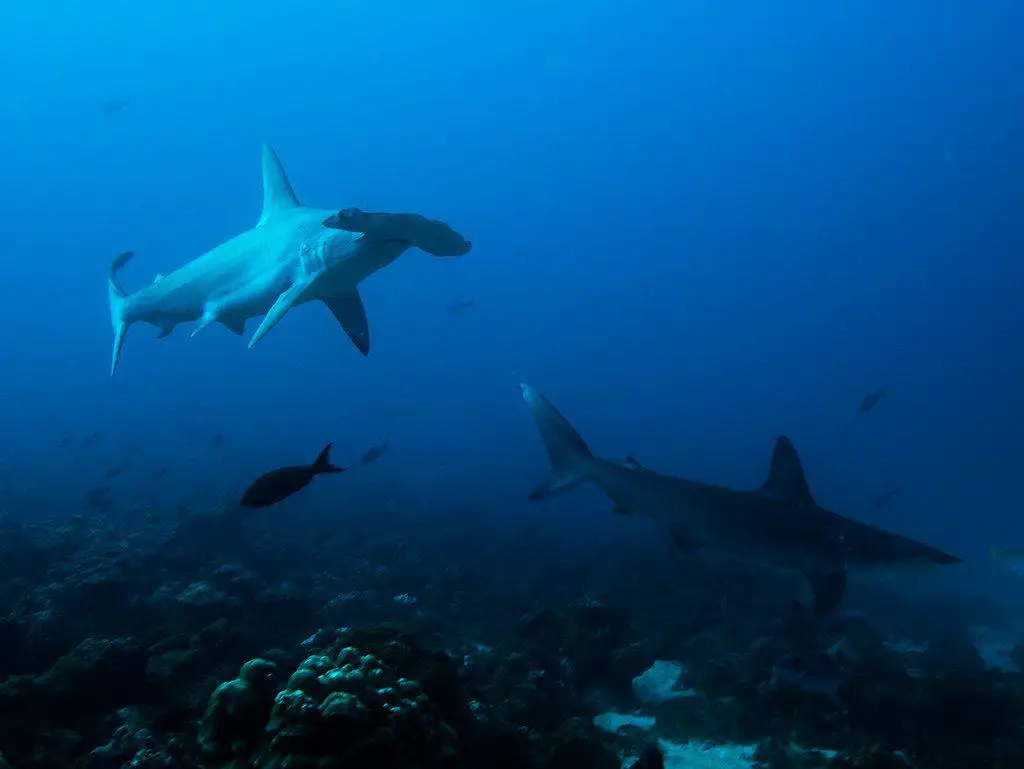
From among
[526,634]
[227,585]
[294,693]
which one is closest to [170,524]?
[227,585]

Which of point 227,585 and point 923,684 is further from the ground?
point 227,585

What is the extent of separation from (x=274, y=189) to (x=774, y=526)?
7.07 m

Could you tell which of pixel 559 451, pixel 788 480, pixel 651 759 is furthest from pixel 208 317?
pixel 788 480

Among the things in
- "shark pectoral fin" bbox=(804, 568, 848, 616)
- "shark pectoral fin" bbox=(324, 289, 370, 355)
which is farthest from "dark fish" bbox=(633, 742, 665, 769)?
"shark pectoral fin" bbox=(324, 289, 370, 355)

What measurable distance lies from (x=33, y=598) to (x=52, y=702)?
14.1 ft

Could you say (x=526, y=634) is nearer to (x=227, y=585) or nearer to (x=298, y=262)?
(x=227, y=585)

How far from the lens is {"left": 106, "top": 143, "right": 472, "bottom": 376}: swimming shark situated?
18.2 ft

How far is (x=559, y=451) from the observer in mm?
6727

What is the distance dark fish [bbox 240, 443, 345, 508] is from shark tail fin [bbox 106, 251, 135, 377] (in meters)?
5.27

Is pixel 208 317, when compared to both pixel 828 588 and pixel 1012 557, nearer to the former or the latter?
pixel 828 588

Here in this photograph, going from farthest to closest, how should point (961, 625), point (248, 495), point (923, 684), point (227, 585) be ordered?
point (961, 625)
point (227, 585)
point (923, 684)
point (248, 495)

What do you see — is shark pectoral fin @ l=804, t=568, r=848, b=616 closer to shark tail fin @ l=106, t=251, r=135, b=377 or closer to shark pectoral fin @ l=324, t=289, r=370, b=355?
shark pectoral fin @ l=324, t=289, r=370, b=355

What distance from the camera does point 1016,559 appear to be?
11.7 meters

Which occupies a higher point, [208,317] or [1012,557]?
[208,317]
